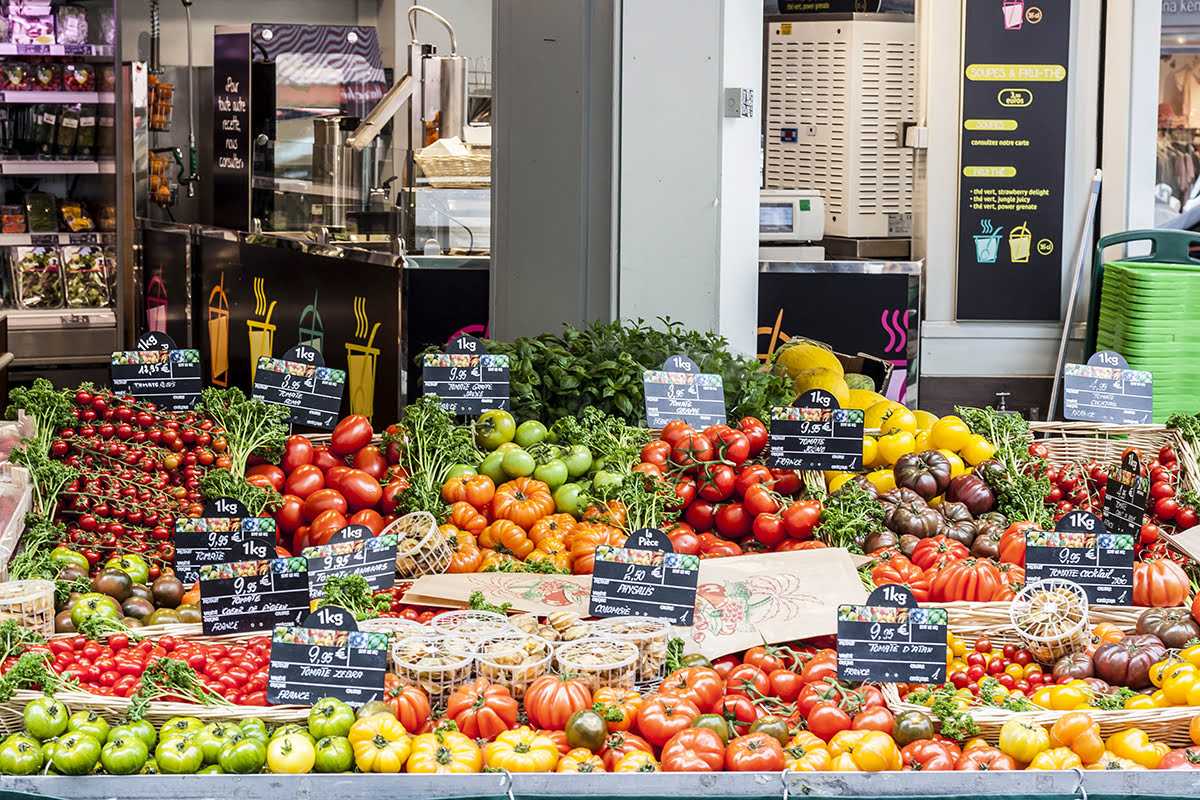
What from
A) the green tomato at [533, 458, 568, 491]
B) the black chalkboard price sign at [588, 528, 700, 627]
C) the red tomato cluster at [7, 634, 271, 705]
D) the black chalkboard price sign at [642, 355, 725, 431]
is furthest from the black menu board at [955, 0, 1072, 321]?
the red tomato cluster at [7, 634, 271, 705]

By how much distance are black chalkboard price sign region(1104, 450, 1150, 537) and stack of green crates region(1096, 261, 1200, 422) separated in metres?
2.86

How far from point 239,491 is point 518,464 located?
686 mm

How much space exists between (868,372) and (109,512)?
3.09 meters

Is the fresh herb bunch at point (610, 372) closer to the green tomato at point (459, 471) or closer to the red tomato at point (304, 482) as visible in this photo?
the green tomato at point (459, 471)

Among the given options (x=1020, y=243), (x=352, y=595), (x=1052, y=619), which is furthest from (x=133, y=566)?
(x=1020, y=243)

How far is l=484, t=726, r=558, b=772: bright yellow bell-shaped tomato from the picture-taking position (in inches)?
78.7

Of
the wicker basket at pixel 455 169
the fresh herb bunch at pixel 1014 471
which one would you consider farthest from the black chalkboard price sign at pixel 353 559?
the wicker basket at pixel 455 169

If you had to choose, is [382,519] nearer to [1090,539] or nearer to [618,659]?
[618,659]

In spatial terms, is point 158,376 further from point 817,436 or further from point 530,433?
point 817,436

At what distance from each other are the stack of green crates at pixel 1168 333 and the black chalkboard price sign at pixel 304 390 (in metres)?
3.81

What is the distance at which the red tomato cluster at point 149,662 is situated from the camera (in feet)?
7.49

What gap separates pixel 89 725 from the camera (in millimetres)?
2047

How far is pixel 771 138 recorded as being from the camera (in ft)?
22.6

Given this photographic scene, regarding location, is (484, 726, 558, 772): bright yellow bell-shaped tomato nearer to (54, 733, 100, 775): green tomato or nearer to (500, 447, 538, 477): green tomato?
(54, 733, 100, 775): green tomato
